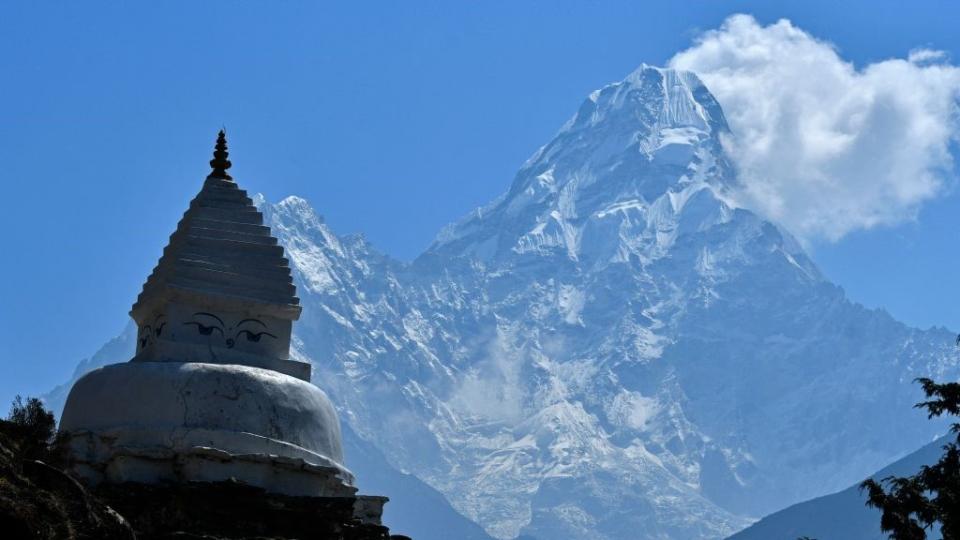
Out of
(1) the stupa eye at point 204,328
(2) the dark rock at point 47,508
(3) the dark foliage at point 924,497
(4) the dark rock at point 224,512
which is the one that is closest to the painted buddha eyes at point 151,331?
(1) the stupa eye at point 204,328

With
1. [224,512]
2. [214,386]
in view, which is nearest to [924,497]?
[224,512]

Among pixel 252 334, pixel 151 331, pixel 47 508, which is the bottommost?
pixel 47 508

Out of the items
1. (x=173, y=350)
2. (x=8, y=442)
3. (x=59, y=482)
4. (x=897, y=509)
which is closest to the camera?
(x=59, y=482)

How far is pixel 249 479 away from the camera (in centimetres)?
3647

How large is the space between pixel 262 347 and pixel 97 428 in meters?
3.59

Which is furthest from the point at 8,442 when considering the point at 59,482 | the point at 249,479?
the point at 249,479

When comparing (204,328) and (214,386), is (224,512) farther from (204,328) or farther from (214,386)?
(204,328)

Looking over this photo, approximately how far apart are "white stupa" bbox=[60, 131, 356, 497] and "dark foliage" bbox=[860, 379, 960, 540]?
9.51 meters

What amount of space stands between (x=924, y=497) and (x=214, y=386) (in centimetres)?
1235

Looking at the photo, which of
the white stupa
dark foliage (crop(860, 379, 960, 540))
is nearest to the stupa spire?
the white stupa

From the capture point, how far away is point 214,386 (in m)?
37.1

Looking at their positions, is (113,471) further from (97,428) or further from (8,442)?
(8,442)

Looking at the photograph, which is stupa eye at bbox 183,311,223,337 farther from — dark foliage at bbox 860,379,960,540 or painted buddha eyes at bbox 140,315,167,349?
dark foliage at bbox 860,379,960,540

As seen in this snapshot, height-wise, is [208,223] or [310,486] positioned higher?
[208,223]
